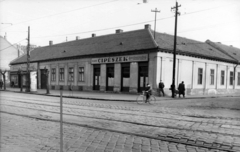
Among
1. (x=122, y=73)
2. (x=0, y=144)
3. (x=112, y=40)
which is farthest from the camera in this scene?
(x=112, y=40)

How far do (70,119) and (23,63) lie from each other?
38.4 m

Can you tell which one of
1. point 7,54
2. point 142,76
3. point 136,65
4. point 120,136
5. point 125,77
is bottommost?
point 120,136

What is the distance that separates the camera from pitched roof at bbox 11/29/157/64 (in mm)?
26203

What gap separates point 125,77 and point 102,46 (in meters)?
6.76

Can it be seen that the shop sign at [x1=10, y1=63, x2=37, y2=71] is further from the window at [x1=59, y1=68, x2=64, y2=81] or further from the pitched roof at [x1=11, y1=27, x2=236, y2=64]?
the window at [x1=59, y1=68, x2=64, y2=81]

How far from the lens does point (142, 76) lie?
2505 centimetres

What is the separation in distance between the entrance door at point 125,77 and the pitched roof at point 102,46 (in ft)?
6.54

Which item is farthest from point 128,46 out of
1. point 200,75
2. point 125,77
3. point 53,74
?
point 53,74

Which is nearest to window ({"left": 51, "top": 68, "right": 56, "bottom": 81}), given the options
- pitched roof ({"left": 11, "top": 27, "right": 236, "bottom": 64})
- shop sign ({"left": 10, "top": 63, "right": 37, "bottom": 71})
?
pitched roof ({"left": 11, "top": 27, "right": 236, "bottom": 64})

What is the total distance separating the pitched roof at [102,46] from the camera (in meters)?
26.2

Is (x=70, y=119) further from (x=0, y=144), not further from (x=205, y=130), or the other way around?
(x=205, y=130)

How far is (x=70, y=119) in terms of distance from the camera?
8930 mm

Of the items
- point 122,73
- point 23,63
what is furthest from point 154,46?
point 23,63

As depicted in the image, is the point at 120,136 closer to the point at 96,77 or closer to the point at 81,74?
the point at 96,77
